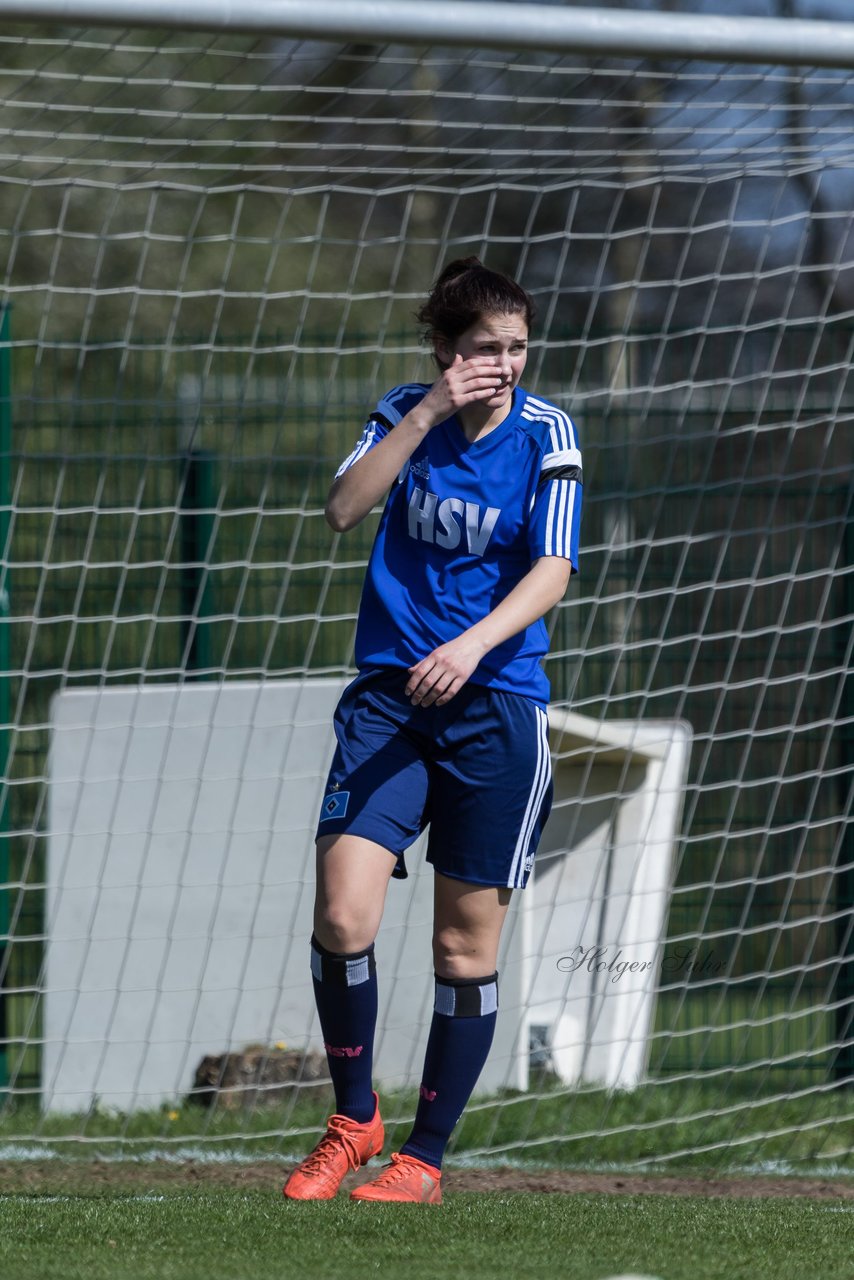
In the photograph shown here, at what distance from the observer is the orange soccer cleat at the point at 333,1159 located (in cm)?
308

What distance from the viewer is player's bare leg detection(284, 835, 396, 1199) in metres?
3.05

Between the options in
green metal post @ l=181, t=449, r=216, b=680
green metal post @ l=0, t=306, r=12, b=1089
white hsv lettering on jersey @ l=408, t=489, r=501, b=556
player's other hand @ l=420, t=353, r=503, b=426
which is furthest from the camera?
green metal post @ l=181, t=449, r=216, b=680

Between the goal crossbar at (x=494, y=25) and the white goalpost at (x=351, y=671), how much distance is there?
0.37 meters

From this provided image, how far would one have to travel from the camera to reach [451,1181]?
4.05 metres

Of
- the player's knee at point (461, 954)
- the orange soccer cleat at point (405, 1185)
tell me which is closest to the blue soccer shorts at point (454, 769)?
the player's knee at point (461, 954)

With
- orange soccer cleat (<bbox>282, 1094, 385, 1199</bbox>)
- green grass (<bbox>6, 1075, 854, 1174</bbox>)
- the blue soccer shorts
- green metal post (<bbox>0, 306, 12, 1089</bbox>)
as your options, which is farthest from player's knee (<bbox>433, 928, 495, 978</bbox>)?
green metal post (<bbox>0, 306, 12, 1089</bbox>)

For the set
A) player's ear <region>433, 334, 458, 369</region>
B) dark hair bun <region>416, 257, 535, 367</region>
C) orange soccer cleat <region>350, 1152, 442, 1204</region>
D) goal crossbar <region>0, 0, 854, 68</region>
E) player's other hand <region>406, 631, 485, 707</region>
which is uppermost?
goal crossbar <region>0, 0, 854, 68</region>

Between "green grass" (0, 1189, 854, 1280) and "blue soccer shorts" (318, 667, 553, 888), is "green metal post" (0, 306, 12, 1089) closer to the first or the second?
"green grass" (0, 1189, 854, 1280)

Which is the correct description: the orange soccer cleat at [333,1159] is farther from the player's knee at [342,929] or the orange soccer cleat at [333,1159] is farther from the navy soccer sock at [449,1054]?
the player's knee at [342,929]

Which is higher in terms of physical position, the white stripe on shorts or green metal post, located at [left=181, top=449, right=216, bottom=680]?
green metal post, located at [left=181, top=449, right=216, bottom=680]

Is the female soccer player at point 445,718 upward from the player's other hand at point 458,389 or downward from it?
downward

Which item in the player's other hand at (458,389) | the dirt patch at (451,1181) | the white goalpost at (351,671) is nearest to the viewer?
the player's other hand at (458,389)

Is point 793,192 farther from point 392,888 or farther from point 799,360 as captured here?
point 392,888

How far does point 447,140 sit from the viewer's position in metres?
5.57
